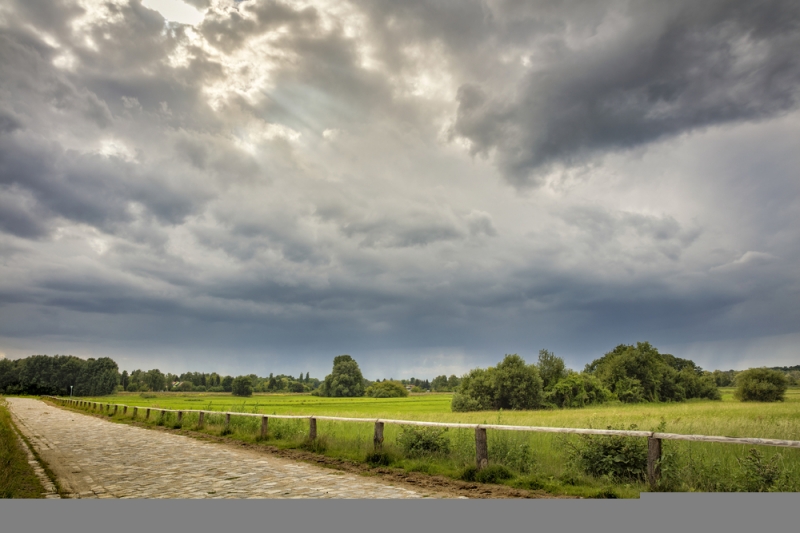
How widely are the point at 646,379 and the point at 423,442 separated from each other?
256ft

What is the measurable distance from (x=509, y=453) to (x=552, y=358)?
62397mm

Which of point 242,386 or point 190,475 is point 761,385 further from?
point 242,386

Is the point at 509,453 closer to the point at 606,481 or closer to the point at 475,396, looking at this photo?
the point at 606,481

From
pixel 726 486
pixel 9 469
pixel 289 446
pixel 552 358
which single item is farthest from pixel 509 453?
pixel 552 358

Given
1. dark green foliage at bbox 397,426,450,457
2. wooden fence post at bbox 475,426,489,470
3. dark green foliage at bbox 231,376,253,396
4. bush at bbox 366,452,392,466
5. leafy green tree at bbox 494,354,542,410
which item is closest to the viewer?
wooden fence post at bbox 475,426,489,470

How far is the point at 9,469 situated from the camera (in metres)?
10.1

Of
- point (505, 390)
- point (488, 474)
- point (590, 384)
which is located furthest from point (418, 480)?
point (590, 384)

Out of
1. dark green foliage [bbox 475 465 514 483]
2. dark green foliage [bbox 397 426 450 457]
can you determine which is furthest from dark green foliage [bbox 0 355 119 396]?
dark green foliage [bbox 475 465 514 483]

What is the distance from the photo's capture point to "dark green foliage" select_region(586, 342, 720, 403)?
73.2 metres

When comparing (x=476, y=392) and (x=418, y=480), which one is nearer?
(x=418, y=480)

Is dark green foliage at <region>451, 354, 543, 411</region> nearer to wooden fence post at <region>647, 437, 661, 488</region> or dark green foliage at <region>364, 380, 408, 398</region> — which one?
wooden fence post at <region>647, 437, 661, 488</region>

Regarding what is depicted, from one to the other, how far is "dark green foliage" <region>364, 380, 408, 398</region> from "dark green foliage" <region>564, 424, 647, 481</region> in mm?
117225

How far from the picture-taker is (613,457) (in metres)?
9.55

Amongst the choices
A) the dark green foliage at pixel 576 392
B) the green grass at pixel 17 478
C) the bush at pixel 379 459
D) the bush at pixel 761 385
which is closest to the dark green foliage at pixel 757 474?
the bush at pixel 379 459
